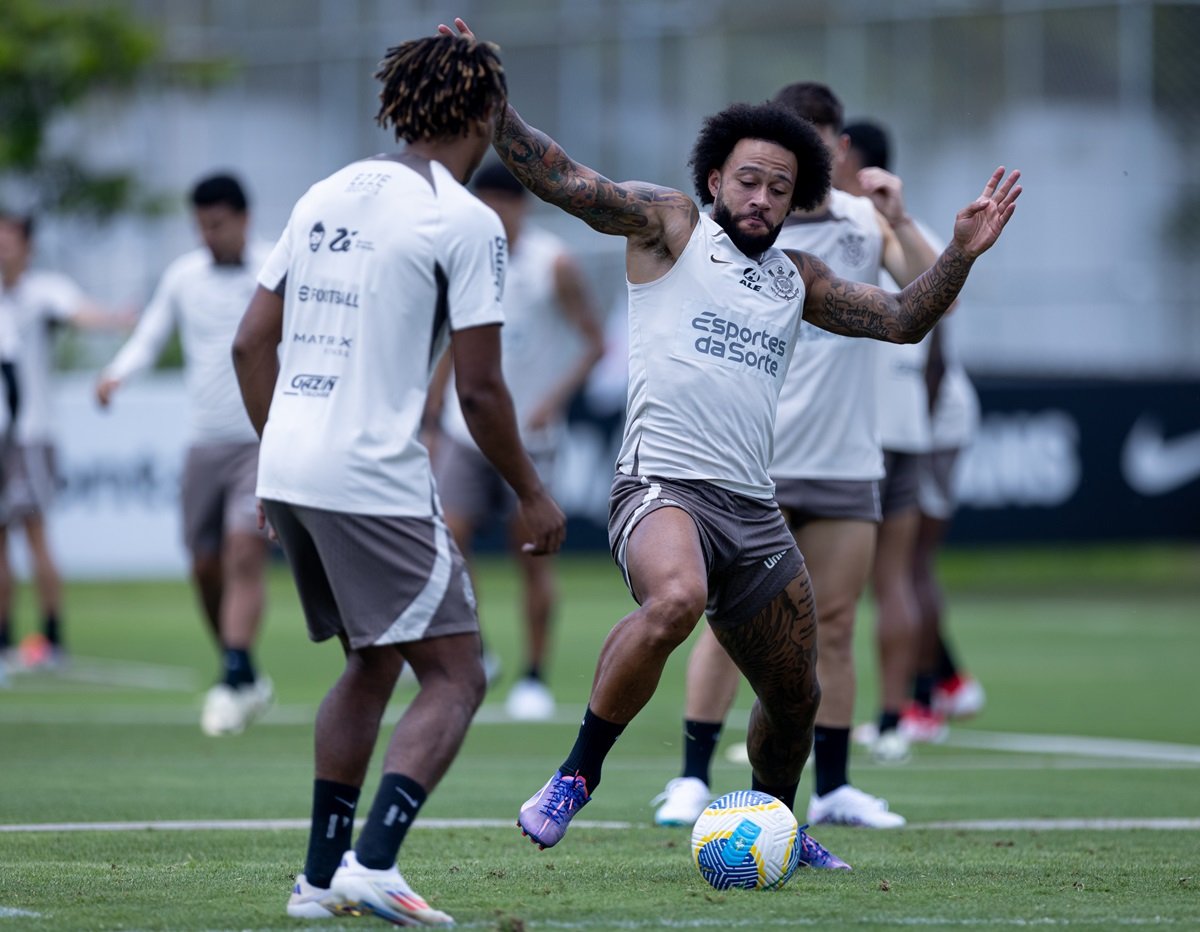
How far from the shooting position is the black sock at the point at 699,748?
740 centimetres

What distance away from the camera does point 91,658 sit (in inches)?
600

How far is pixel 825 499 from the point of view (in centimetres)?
759

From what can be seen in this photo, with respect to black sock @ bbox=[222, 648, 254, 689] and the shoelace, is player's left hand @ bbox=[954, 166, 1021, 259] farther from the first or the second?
black sock @ bbox=[222, 648, 254, 689]

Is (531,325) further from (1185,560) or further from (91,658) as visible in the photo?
(1185,560)

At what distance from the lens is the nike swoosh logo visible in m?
21.9

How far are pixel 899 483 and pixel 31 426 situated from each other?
22.9ft

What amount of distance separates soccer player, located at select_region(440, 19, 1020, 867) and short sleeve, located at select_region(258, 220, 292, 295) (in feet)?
2.42

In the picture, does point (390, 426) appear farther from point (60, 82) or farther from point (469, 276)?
point (60, 82)

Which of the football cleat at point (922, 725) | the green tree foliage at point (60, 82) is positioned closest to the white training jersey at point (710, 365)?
the football cleat at point (922, 725)

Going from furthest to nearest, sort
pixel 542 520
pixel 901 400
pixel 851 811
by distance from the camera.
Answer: pixel 901 400 < pixel 851 811 < pixel 542 520

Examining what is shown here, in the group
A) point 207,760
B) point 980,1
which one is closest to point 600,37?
point 980,1

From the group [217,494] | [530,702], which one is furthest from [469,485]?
[217,494]

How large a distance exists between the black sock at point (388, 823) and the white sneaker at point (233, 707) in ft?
16.7

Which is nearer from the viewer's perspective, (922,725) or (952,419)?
(922,725)
